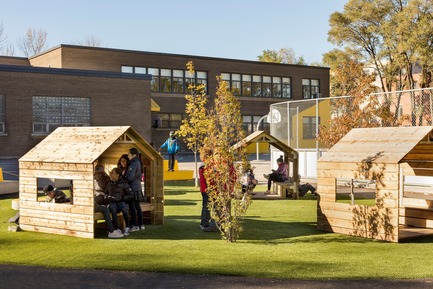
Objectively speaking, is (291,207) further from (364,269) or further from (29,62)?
(29,62)

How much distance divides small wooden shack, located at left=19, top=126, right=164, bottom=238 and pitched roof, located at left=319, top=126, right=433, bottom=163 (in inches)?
160

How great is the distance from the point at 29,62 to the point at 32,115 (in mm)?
15995

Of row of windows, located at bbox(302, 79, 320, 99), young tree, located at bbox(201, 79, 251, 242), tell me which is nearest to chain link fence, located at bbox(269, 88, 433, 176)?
young tree, located at bbox(201, 79, 251, 242)

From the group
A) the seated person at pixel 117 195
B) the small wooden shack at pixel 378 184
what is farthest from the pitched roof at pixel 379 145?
the seated person at pixel 117 195

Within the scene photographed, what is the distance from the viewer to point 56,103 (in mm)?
43375

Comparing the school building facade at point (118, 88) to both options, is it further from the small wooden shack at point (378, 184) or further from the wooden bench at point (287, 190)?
the small wooden shack at point (378, 184)

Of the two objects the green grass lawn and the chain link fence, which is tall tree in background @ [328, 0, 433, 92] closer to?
the chain link fence

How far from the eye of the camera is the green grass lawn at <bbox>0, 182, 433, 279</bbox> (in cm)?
997

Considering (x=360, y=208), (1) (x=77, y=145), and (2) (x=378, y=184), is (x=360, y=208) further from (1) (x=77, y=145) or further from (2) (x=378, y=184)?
(1) (x=77, y=145)

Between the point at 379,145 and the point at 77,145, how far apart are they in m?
6.49

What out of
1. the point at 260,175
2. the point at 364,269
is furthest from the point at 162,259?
the point at 260,175

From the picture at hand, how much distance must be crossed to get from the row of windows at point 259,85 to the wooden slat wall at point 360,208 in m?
46.3

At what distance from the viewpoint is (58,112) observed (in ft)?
142

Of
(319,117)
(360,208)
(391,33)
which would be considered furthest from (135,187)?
(391,33)
